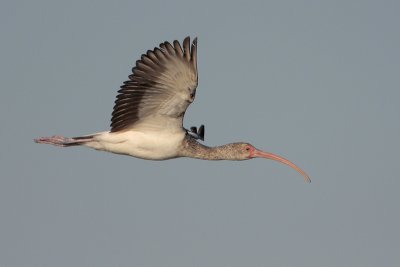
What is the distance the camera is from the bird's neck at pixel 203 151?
23109 mm

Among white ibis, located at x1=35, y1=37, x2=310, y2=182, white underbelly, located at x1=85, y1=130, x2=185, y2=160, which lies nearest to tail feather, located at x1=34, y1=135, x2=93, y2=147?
white ibis, located at x1=35, y1=37, x2=310, y2=182

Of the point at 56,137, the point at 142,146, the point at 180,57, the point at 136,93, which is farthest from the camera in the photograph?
the point at 56,137

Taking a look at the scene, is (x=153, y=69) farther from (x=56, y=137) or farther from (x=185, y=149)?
(x=56, y=137)

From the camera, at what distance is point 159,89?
2069cm

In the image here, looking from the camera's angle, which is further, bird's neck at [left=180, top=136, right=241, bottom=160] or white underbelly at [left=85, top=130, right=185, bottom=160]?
bird's neck at [left=180, top=136, right=241, bottom=160]

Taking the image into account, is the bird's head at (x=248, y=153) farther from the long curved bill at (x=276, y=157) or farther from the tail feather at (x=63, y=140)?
the tail feather at (x=63, y=140)

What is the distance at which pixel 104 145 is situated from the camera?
73.5ft

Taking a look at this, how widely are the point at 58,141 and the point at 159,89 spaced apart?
4.79 metres

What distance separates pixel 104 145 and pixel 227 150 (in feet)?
13.6

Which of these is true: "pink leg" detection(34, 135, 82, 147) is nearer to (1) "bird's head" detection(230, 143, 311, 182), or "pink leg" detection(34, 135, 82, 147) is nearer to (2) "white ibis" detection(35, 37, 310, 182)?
(2) "white ibis" detection(35, 37, 310, 182)

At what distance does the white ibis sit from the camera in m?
19.9

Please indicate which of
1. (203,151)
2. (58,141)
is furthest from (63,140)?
(203,151)

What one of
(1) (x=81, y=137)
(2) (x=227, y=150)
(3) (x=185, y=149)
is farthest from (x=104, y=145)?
(2) (x=227, y=150)

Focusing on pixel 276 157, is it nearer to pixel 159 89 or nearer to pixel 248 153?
pixel 248 153
